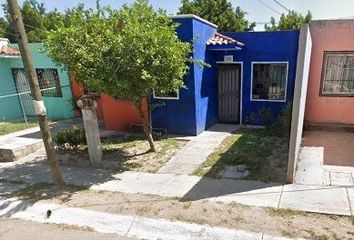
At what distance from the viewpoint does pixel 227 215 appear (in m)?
5.01

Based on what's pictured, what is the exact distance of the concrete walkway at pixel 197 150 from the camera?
722cm

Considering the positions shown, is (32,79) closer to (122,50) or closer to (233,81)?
(122,50)

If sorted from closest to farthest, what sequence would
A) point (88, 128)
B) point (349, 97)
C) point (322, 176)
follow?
point (322, 176) < point (88, 128) < point (349, 97)

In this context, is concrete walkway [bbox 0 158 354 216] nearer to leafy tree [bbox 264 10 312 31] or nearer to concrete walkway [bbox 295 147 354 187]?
concrete walkway [bbox 295 147 354 187]

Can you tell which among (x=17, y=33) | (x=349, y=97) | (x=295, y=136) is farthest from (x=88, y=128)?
(x=349, y=97)

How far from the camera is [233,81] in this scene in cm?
1047

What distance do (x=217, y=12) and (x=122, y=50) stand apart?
65.3 ft

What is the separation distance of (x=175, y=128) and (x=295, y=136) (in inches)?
189

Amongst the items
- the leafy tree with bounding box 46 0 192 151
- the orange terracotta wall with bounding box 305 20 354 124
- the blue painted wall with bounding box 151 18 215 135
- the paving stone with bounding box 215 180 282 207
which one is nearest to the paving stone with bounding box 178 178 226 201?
the paving stone with bounding box 215 180 282 207

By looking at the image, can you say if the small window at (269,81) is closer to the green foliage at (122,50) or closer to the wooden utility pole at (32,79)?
the green foliage at (122,50)

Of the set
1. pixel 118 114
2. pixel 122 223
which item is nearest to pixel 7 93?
pixel 118 114

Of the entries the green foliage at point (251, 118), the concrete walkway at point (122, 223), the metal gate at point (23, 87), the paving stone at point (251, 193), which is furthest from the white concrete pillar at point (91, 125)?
the metal gate at point (23, 87)

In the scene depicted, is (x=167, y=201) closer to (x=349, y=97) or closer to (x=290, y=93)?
(x=290, y=93)

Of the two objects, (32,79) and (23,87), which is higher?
(32,79)
